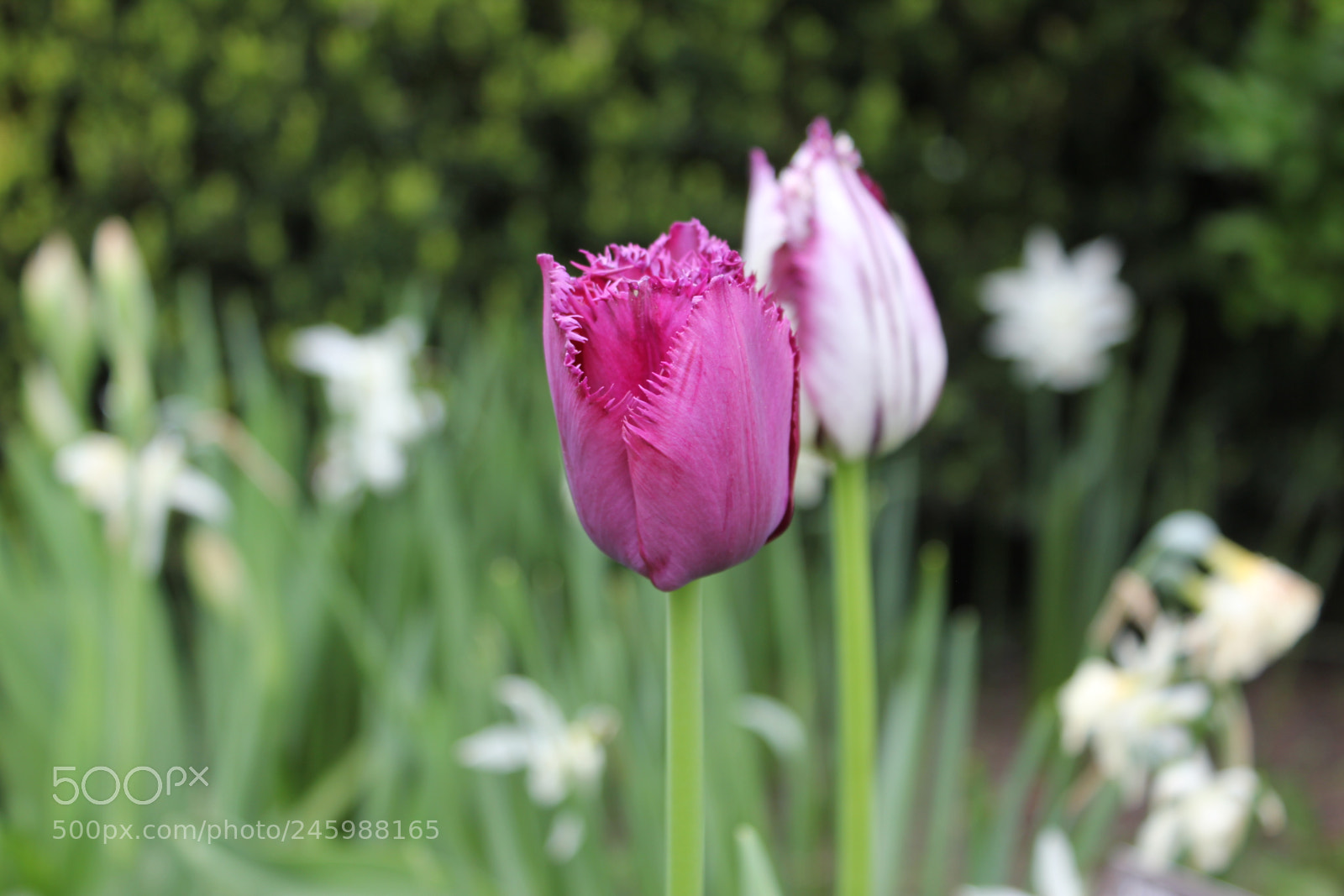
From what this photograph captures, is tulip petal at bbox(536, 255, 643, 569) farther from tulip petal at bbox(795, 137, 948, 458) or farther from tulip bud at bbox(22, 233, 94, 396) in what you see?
tulip bud at bbox(22, 233, 94, 396)

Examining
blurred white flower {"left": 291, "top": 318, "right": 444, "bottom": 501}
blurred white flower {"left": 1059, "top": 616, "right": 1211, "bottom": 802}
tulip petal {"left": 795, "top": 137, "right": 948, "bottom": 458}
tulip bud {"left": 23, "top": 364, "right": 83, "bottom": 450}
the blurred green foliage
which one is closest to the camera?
tulip petal {"left": 795, "top": 137, "right": 948, "bottom": 458}

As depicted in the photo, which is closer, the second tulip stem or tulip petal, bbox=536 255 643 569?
tulip petal, bbox=536 255 643 569

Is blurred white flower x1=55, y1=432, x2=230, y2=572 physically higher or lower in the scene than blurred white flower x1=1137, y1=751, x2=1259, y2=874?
higher

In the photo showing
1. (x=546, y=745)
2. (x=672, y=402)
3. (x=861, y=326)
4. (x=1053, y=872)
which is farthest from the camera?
(x=546, y=745)

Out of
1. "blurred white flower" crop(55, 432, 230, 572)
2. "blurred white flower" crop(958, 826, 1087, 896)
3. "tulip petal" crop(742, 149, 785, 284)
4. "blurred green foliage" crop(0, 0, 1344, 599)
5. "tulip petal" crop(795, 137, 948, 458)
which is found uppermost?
"blurred green foliage" crop(0, 0, 1344, 599)

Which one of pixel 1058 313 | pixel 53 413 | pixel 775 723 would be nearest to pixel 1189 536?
pixel 775 723
